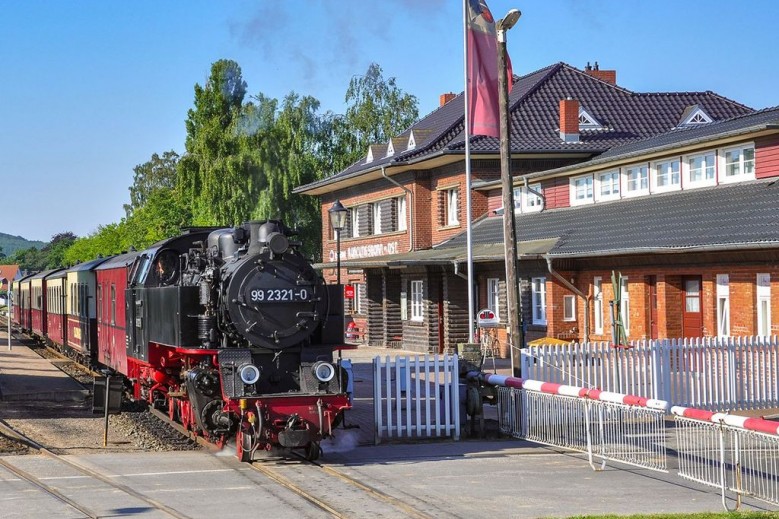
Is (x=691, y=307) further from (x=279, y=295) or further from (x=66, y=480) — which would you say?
(x=66, y=480)

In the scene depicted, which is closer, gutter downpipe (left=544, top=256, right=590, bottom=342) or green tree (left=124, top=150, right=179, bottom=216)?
gutter downpipe (left=544, top=256, right=590, bottom=342)

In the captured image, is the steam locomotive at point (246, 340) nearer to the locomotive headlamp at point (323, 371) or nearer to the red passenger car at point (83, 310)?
the locomotive headlamp at point (323, 371)

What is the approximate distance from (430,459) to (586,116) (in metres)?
23.6

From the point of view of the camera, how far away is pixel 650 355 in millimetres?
16484

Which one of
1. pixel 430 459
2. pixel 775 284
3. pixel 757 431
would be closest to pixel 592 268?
pixel 775 284

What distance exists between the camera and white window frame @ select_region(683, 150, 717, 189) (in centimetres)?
2439

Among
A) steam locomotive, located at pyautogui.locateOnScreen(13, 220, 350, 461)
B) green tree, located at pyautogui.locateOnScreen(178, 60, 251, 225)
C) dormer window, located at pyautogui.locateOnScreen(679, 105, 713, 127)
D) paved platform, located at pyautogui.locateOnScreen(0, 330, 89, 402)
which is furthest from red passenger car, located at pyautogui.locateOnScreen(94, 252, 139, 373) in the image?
green tree, located at pyautogui.locateOnScreen(178, 60, 251, 225)

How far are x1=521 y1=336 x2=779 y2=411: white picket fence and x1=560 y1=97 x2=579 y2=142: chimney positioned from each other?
17415 millimetres

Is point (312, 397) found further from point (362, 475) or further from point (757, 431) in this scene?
point (757, 431)

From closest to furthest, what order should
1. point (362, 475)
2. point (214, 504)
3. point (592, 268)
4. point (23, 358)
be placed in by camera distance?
point (214, 504) < point (362, 475) < point (592, 268) < point (23, 358)

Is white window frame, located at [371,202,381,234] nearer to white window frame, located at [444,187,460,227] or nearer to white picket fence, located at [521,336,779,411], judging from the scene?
white window frame, located at [444,187,460,227]

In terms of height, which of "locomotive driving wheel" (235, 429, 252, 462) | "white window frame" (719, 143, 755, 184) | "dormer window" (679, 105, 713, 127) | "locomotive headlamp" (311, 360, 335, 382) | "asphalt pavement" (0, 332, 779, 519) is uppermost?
"dormer window" (679, 105, 713, 127)

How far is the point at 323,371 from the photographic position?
43.3 feet

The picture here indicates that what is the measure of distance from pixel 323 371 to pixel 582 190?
17505 millimetres
